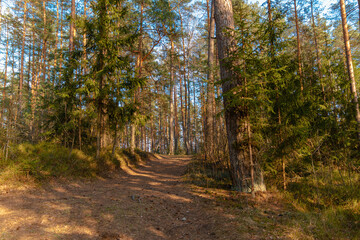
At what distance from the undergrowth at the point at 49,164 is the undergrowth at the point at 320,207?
499cm

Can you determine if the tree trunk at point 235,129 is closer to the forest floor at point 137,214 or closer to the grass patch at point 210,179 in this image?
the forest floor at point 137,214

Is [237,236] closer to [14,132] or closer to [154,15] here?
[14,132]

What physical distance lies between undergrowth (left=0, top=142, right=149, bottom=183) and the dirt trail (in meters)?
0.70

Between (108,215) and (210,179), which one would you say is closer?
(108,215)

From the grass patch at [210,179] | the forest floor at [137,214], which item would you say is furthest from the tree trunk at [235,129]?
the grass patch at [210,179]

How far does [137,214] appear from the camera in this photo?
456 centimetres

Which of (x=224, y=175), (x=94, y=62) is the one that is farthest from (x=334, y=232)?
(x=94, y=62)

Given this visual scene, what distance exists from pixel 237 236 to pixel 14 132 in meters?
7.54

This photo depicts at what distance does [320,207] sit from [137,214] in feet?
15.1

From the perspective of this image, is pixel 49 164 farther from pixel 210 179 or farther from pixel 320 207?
pixel 320 207

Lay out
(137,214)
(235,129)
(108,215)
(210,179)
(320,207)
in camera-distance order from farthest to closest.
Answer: (210,179), (235,129), (320,207), (137,214), (108,215)

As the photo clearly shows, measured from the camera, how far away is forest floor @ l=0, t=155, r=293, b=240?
3510 mm

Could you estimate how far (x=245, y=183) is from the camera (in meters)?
5.37

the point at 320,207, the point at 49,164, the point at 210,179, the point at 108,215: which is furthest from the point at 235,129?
the point at 49,164
